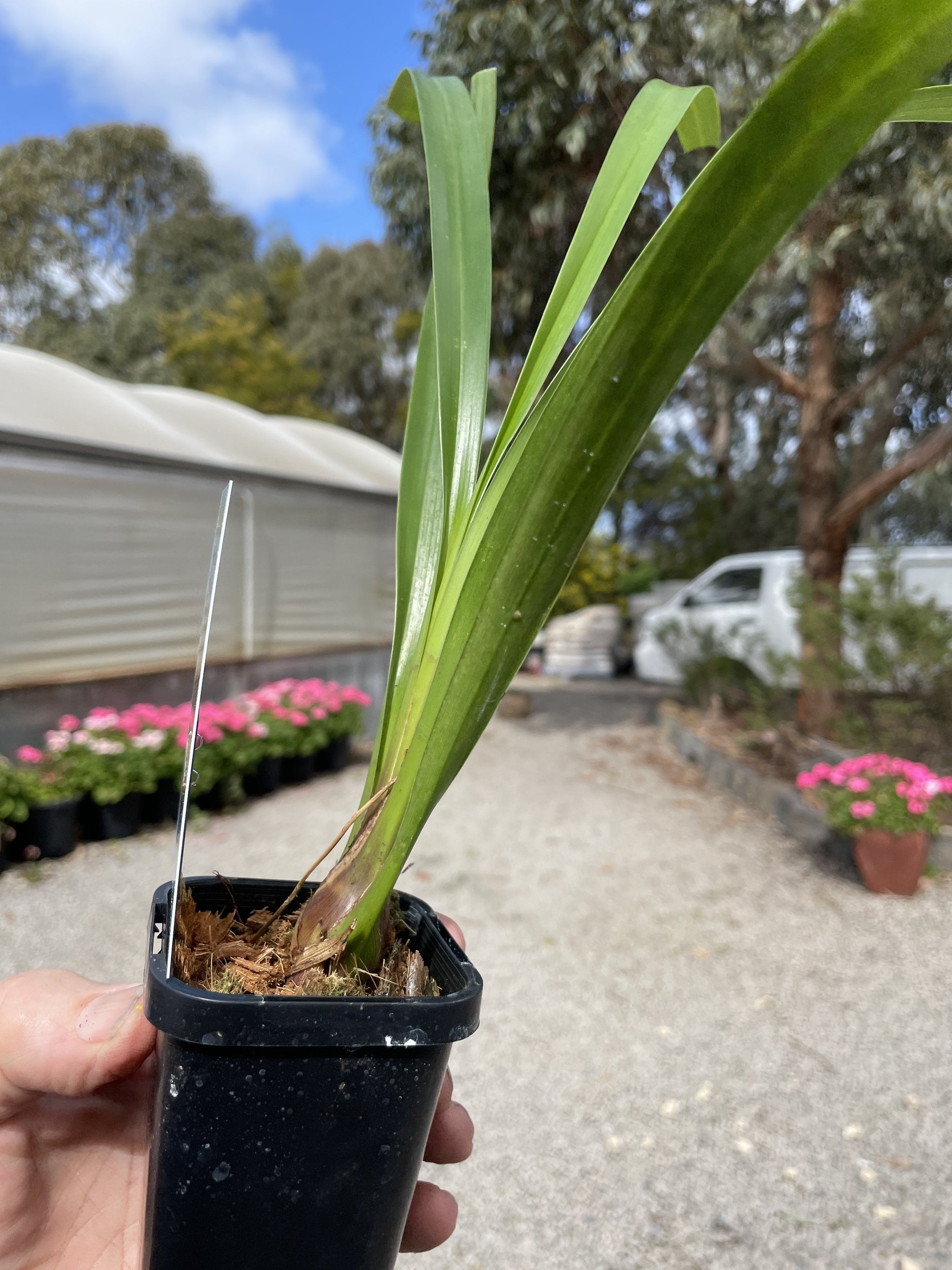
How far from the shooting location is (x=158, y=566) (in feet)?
20.9

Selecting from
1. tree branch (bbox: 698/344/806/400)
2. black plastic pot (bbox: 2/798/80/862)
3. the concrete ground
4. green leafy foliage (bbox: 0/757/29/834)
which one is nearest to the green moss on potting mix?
the concrete ground

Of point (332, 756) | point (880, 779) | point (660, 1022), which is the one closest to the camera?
point (660, 1022)

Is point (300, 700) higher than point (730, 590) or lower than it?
lower

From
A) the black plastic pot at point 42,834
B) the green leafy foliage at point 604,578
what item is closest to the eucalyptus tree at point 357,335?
the green leafy foliage at point 604,578

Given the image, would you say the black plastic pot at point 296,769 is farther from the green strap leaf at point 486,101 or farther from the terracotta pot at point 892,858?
the green strap leaf at point 486,101

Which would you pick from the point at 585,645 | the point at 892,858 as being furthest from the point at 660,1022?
the point at 585,645

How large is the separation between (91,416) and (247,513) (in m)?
1.46

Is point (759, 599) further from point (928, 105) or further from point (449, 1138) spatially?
point (928, 105)

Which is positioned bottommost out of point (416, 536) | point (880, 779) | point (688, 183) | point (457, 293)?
point (880, 779)

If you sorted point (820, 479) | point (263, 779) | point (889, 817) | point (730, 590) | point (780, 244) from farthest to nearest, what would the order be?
point (730, 590) < point (820, 479) < point (263, 779) < point (780, 244) < point (889, 817)

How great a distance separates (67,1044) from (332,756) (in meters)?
6.15

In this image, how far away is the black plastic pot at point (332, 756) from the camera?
22.7ft

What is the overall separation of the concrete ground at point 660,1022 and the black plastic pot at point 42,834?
125 mm

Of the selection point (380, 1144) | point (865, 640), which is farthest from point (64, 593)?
point (380, 1144)
